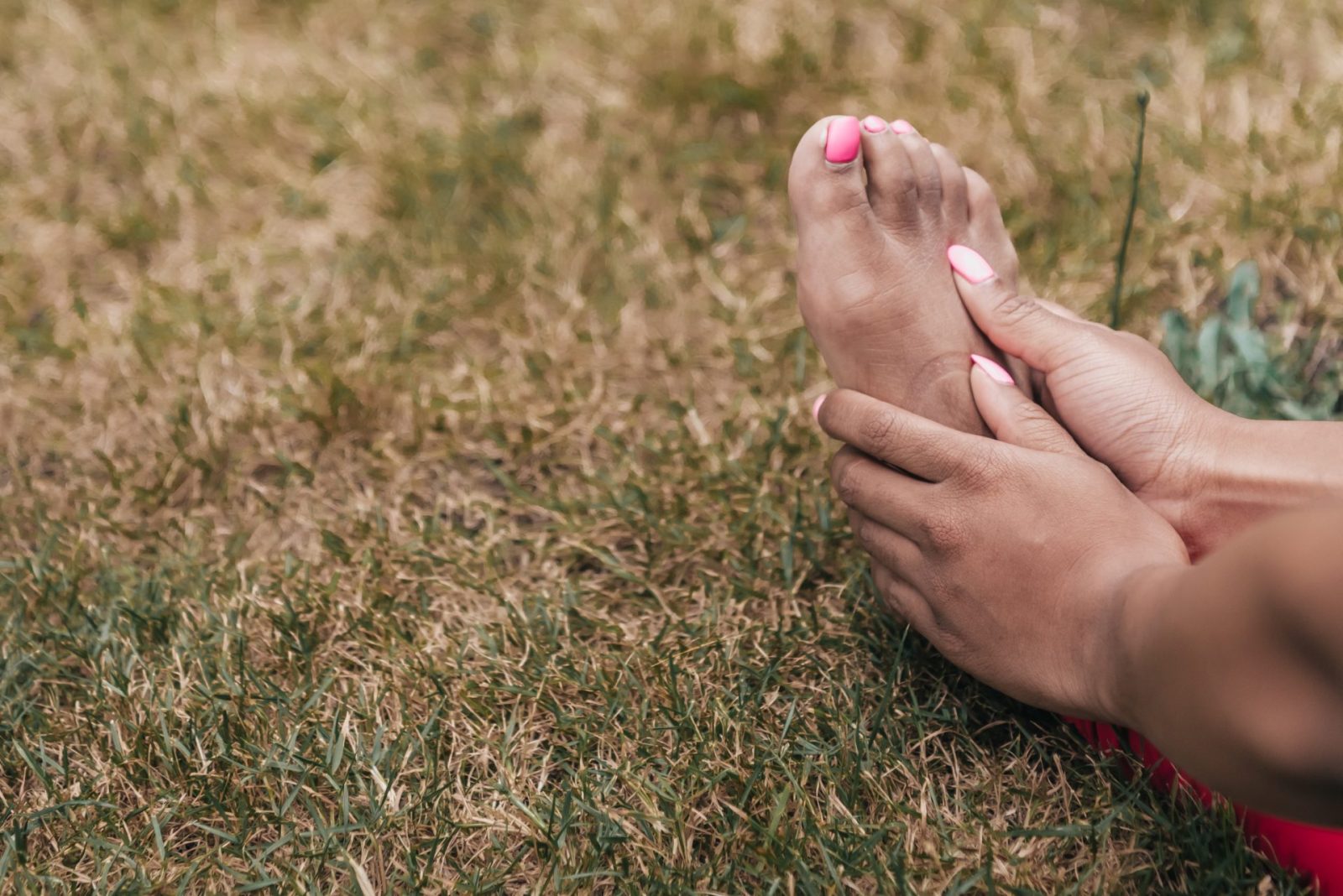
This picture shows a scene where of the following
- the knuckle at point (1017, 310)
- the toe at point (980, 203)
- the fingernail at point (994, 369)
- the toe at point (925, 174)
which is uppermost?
the toe at point (925, 174)

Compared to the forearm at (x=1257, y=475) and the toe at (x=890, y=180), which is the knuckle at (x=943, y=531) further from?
the toe at (x=890, y=180)

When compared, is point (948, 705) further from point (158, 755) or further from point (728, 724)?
point (158, 755)

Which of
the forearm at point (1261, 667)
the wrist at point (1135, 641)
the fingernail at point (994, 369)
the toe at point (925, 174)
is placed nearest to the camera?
the forearm at point (1261, 667)

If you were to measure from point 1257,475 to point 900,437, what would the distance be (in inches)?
19.1

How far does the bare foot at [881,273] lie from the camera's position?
5.66 feet

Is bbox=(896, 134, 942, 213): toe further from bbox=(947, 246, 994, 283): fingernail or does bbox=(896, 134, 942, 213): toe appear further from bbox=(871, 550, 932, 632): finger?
bbox=(871, 550, 932, 632): finger

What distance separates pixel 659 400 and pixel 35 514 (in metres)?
1.07

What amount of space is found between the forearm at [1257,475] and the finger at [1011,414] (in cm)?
20

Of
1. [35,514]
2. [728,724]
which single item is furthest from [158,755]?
[728,724]

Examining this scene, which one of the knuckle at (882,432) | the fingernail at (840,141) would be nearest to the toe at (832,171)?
the fingernail at (840,141)

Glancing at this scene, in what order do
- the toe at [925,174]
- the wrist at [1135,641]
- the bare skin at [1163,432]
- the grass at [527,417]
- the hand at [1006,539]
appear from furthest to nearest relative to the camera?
1. the toe at [925,174]
2. the bare skin at [1163,432]
3. the grass at [527,417]
4. the hand at [1006,539]
5. the wrist at [1135,641]

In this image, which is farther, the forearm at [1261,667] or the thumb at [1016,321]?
the thumb at [1016,321]

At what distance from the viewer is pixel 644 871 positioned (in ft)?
4.62

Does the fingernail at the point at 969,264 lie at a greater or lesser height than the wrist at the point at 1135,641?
greater
